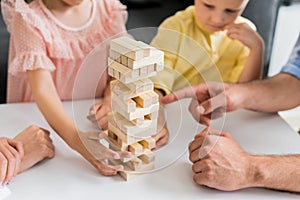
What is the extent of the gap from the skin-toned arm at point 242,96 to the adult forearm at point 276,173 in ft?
0.52

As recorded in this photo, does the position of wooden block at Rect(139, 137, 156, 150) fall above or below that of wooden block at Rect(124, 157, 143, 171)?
above

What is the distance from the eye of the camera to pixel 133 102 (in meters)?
0.85

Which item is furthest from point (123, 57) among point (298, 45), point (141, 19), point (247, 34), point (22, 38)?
point (141, 19)

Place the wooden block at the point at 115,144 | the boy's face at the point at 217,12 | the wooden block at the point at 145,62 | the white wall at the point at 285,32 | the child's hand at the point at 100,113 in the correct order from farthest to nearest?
the white wall at the point at 285,32
the boy's face at the point at 217,12
the child's hand at the point at 100,113
the wooden block at the point at 115,144
the wooden block at the point at 145,62

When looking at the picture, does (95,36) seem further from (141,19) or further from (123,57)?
(141,19)

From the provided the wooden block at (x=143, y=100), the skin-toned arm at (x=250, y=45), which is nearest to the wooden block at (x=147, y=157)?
the wooden block at (x=143, y=100)

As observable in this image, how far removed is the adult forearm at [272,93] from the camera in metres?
1.24

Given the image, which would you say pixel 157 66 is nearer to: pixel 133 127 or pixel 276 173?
pixel 133 127

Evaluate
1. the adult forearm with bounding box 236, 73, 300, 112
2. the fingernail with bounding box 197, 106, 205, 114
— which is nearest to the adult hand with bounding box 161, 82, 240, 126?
the fingernail with bounding box 197, 106, 205, 114

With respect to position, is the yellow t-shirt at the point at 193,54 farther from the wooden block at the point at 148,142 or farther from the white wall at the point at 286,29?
the white wall at the point at 286,29

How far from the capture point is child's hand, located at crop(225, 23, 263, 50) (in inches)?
50.0

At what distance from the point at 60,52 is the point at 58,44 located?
0.02 meters

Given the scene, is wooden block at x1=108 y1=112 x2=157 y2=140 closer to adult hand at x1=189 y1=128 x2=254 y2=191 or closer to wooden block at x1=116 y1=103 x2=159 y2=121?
wooden block at x1=116 y1=103 x2=159 y2=121

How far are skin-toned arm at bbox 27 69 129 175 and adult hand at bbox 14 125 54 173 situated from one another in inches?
1.4
